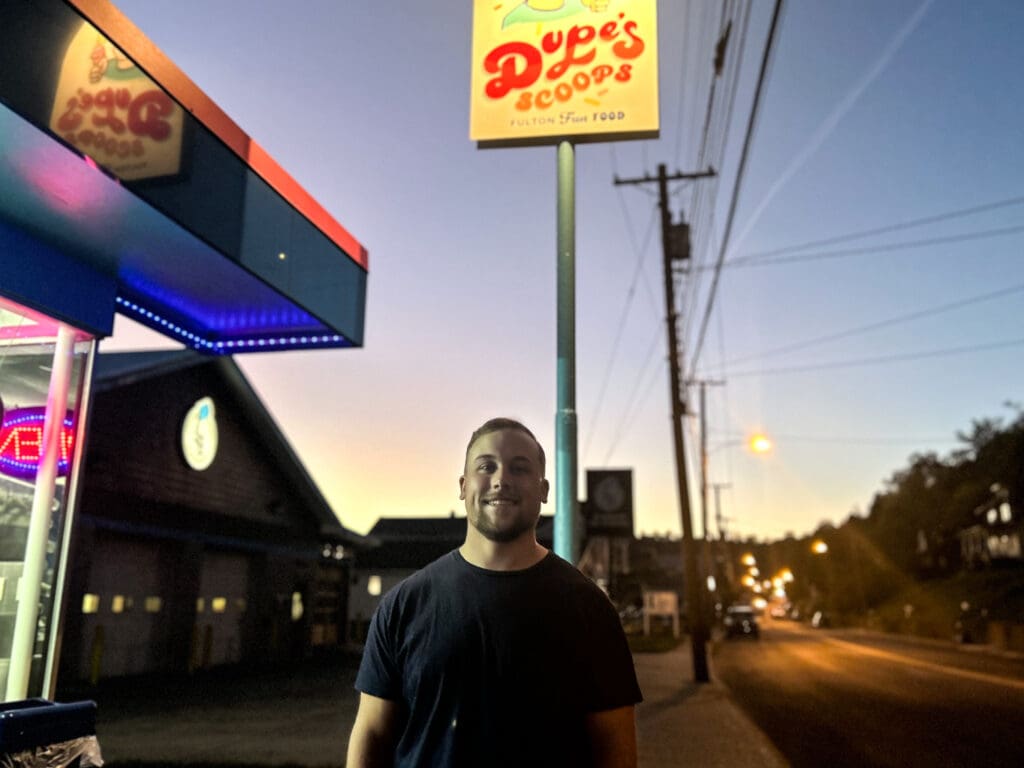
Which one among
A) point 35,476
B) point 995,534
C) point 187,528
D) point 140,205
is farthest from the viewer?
point 995,534

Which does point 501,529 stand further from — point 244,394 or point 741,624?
point 741,624

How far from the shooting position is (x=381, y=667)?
8.75 ft

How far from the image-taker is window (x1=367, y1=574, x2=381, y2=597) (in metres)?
39.8

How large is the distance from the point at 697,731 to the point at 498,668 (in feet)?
35.6

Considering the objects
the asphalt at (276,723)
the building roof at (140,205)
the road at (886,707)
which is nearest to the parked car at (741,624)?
the road at (886,707)

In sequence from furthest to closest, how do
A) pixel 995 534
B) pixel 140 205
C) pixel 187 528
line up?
pixel 995 534
pixel 187 528
pixel 140 205

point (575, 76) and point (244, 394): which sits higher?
point (244, 394)

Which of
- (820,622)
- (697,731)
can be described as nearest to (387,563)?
(697,731)

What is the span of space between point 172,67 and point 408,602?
555 centimetres

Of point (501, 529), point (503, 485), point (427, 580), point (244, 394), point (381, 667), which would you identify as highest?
point (244, 394)

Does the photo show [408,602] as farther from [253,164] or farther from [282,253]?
A: [282,253]

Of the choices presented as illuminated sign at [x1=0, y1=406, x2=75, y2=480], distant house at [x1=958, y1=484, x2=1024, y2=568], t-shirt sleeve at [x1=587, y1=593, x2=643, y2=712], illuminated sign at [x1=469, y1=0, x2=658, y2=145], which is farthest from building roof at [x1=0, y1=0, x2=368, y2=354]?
distant house at [x1=958, y1=484, x2=1024, y2=568]

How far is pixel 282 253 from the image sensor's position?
28.8ft

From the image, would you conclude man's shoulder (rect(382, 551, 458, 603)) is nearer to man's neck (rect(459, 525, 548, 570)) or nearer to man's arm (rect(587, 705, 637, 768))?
man's neck (rect(459, 525, 548, 570))
